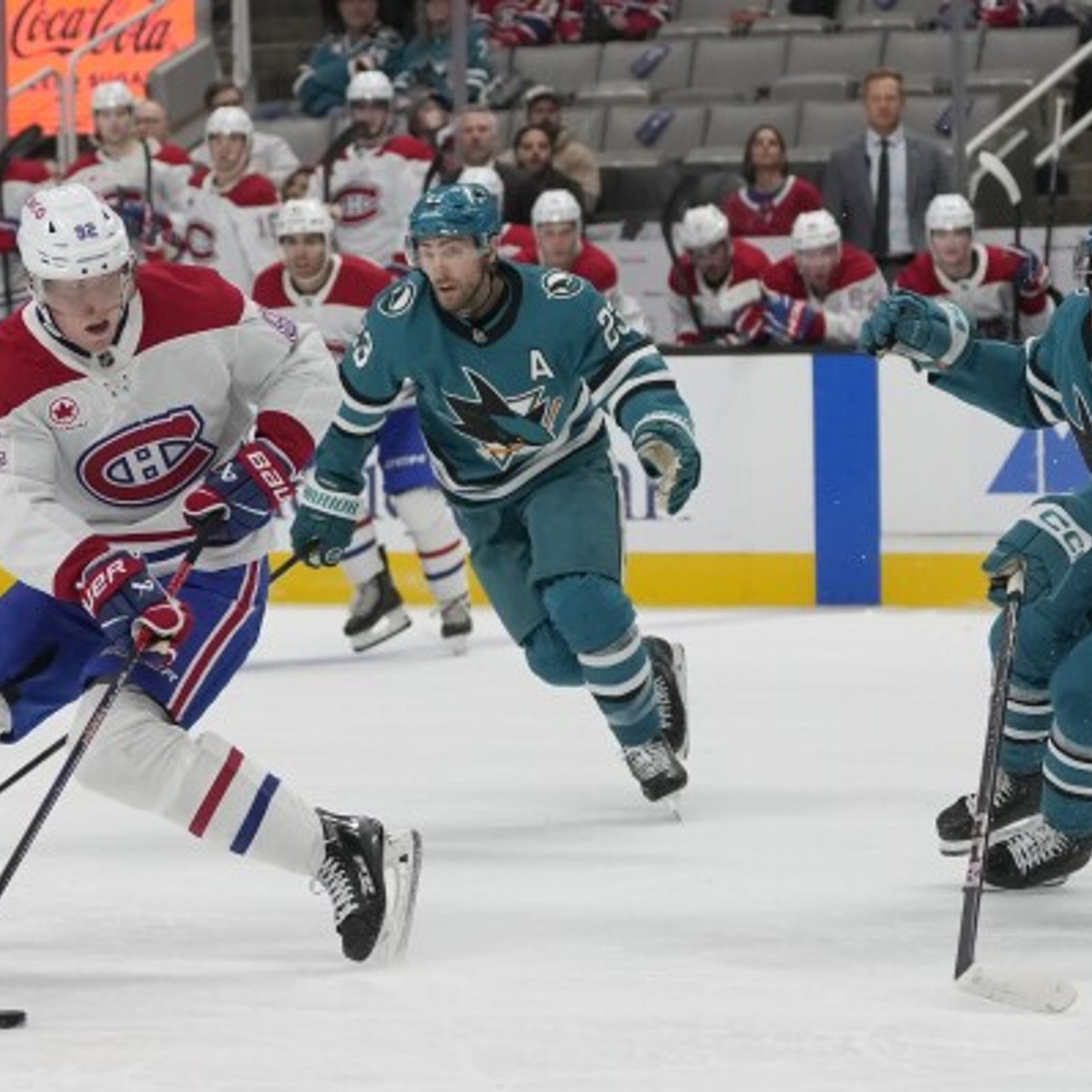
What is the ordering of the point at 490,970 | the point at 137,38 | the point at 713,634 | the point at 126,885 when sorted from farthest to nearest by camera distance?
the point at 137,38 → the point at 713,634 → the point at 126,885 → the point at 490,970

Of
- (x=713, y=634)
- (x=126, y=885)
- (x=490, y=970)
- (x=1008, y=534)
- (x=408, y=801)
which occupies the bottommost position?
(x=713, y=634)

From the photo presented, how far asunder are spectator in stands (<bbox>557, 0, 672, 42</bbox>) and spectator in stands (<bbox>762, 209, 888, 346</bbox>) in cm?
276

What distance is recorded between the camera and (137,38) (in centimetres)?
1245

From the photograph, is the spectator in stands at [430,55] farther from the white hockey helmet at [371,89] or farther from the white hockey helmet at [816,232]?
the white hockey helmet at [816,232]

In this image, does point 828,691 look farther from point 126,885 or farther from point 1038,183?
point 1038,183

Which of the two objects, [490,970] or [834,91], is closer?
[490,970]

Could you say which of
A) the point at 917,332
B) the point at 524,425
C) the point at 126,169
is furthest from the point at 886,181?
the point at 917,332

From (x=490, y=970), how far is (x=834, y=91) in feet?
24.3

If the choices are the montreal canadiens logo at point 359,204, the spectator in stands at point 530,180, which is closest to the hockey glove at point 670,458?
the spectator in stands at point 530,180

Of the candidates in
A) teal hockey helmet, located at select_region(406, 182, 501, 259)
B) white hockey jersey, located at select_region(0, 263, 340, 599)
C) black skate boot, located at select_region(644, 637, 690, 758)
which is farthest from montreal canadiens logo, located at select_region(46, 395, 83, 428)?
black skate boot, located at select_region(644, 637, 690, 758)

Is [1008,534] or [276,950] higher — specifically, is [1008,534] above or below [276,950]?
above

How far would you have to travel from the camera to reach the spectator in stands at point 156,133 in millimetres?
10898

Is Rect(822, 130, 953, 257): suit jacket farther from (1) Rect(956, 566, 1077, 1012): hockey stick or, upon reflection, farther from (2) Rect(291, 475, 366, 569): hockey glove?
(1) Rect(956, 566, 1077, 1012): hockey stick

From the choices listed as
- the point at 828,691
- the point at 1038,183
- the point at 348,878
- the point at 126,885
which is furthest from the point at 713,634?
the point at 348,878
